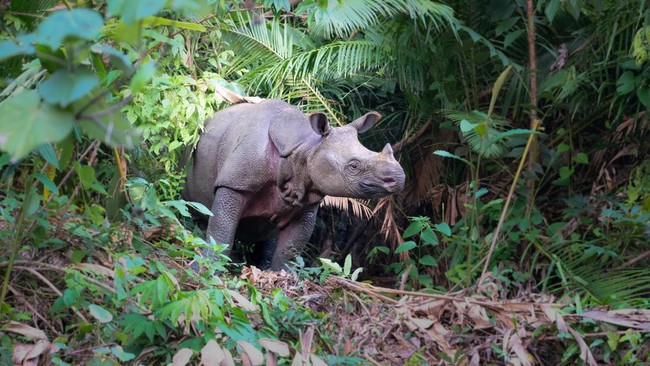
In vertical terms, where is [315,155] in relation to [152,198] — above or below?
below

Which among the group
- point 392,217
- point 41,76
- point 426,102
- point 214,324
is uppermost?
point 41,76

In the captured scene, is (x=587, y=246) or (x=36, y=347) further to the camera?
(x=587, y=246)

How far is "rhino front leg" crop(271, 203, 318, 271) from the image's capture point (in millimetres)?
6363

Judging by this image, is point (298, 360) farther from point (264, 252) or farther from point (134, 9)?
point (264, 252)

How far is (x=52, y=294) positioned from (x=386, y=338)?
150 centimetres

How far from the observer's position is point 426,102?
7.23m

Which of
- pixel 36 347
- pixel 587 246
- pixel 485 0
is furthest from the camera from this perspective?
pixel 485 0

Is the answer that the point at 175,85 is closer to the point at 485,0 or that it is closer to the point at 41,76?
the point at 41,76

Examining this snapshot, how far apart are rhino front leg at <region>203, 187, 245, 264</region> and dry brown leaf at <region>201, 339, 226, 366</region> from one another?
2491 mm

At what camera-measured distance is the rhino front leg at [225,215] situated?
19.7 ft

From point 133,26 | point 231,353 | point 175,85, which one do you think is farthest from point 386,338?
point 133,26

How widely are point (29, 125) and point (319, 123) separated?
411cm

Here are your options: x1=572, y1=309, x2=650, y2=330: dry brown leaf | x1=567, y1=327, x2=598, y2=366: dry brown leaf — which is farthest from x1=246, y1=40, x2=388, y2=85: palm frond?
x1=567, y1=327, x2=598, y2=366: dry brown leaf

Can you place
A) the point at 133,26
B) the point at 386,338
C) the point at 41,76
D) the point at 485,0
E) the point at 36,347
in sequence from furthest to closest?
the point at 485,0, the point at 386,338, the point at 41,76, the point at 36,347, the point at 133,26
